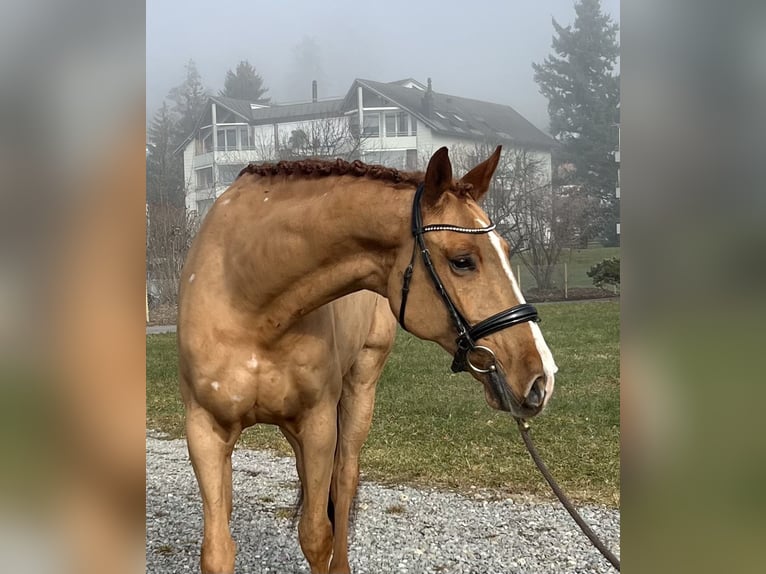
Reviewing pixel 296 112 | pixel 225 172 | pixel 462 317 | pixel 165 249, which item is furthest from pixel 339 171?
pixel 296 112

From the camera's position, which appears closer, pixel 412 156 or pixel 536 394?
pixel 536 394

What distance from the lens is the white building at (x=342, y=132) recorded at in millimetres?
13062

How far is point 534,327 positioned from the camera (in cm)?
213

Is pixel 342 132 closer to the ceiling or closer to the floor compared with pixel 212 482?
closer to the ceiling

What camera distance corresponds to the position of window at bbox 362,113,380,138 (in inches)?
685

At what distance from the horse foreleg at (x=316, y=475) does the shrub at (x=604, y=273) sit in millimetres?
18648

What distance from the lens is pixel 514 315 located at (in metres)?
2.13

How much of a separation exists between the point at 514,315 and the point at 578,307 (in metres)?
17.9

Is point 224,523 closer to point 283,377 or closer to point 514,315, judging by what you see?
point 283,377

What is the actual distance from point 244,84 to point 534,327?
2097 centimetres

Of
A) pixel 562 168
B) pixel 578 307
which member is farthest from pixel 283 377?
pixel 562 168

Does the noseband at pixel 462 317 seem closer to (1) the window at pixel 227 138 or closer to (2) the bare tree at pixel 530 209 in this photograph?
(1) the window at pixel 227 138

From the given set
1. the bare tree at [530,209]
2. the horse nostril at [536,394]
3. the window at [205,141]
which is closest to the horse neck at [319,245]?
the horse nostril at [536,394]

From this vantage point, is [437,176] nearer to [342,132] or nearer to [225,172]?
[225,172]
